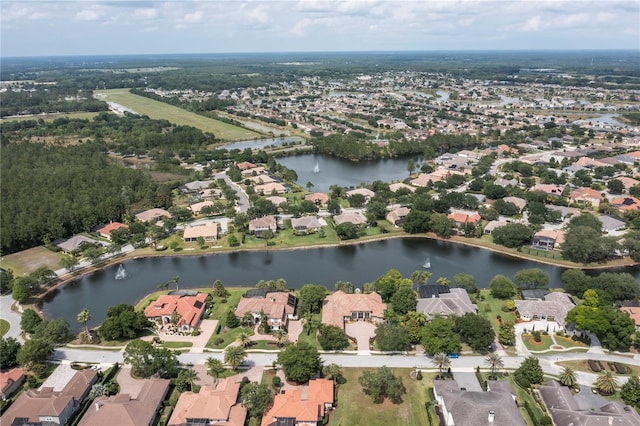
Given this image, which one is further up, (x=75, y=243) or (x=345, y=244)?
(x=75, y=243)

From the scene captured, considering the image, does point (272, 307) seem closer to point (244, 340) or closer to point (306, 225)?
point (244, 340)

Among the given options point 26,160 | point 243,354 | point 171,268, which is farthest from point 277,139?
point 243,354

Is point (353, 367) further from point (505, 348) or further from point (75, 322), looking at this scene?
point (75, 322)

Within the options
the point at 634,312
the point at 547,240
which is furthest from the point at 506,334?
the point at 547,240

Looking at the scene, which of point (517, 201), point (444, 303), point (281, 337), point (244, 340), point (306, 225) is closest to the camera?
point (244, 340)

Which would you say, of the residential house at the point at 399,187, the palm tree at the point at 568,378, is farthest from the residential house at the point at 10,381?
the residential house at the point at 399,187

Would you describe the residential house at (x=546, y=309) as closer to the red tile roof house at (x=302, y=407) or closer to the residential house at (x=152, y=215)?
the red tile roof house at (x=302, y=407)

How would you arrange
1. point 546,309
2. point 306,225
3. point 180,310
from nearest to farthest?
point 546,309, point 180,310, point 306,225
